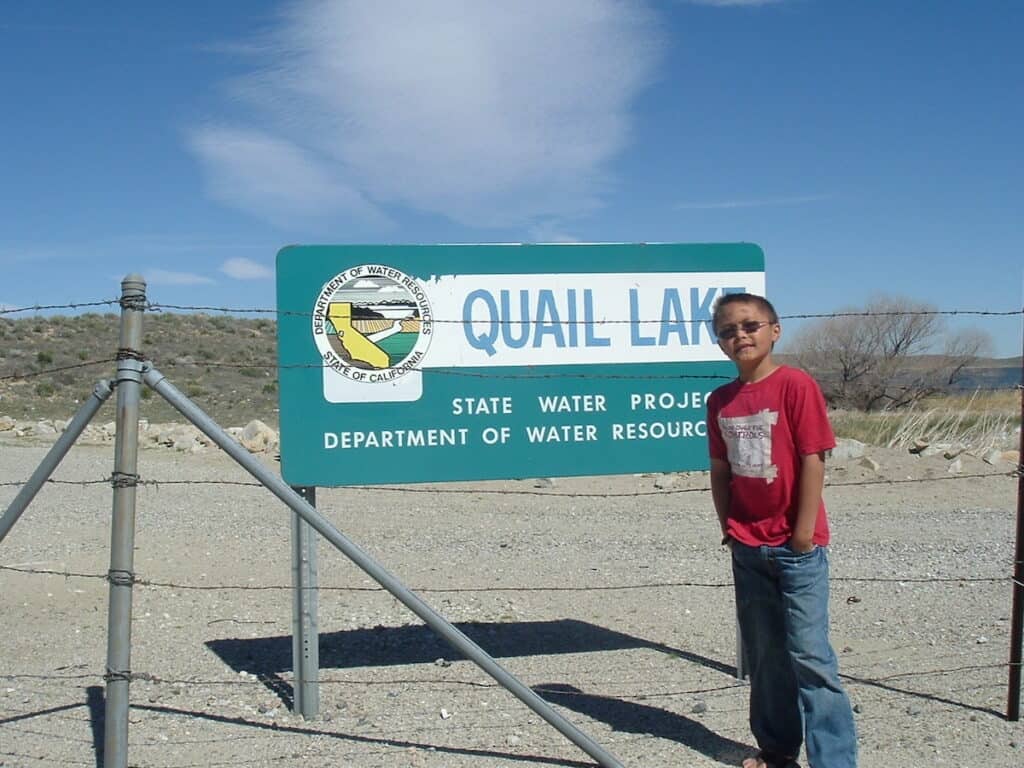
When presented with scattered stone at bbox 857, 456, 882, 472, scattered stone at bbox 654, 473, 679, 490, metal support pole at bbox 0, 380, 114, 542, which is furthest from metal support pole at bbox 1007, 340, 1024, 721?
scattered stone at bbox 857, 456, 882, 472

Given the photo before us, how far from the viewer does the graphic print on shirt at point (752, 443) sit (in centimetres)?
393

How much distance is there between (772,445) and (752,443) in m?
0.08

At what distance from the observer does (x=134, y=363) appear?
12.3 feet

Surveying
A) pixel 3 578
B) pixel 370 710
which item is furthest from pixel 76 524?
pixel 370 710

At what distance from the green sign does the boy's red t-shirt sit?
1.32 metres

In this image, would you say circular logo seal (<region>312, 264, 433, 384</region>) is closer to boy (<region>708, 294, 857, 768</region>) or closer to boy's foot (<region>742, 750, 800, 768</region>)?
boy (<region>708, 294, 857, 768</region>)

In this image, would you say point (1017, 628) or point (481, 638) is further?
point (481, 638)

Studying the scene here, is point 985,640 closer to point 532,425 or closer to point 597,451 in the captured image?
point 597,451

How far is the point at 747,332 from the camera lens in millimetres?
4043

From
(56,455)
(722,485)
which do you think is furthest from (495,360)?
(56,455)

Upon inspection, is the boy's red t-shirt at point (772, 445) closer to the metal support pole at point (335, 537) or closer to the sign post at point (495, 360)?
A: the metal support pole at point (335, 537)

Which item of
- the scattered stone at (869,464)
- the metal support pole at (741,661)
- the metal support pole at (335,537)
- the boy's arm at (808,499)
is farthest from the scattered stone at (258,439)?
the boy's arm at (808,499)

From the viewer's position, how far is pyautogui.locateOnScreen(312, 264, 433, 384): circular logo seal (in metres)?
5.02

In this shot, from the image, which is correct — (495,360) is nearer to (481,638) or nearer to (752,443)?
(752,443)
